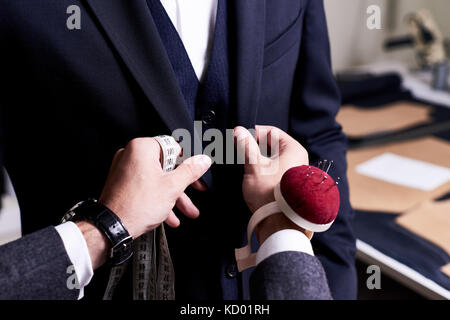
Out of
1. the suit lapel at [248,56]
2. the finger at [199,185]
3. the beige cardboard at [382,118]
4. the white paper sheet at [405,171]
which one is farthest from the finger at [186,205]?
the beige cardboard at [382,118]

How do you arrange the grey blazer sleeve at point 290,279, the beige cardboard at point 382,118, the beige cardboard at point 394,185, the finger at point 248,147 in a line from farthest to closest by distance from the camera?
1. the beige cardboard at point 382,118
2. the beige cardboard at point 394,185
3. the finger at point 248,147
4. the grey blazer sleeve at point 290,279

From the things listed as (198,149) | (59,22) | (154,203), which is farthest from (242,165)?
(59,22)

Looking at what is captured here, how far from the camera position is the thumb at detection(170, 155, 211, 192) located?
20.0 inches

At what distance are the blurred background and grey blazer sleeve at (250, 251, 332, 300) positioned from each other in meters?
0.42

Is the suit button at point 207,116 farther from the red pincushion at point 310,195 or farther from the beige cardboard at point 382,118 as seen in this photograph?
the beige cardboard at point 382,118

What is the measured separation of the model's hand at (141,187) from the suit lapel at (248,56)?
16 centimetres

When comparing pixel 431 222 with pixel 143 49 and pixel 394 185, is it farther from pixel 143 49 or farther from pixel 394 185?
pixel 143 49

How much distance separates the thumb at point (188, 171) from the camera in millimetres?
507

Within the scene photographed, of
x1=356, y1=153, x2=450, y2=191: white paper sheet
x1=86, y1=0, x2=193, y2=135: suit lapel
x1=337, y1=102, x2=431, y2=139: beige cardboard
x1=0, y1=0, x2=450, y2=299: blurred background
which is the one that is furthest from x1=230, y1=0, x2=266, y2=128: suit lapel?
x1=337, y1=102, x2=431, y2=139: beige cardboard

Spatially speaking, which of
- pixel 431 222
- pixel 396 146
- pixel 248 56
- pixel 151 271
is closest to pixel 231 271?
pixel 151 271

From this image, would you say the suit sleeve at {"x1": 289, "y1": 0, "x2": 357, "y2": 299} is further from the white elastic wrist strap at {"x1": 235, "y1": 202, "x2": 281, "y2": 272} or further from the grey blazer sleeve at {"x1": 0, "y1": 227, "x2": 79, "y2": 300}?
the grey blazer sleeve at {"x1": 0, "y1": 227, "x2": 79, "y2": 300}

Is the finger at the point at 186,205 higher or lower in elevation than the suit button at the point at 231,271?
higher

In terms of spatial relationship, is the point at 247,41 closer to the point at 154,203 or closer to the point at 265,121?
the point at 265,121

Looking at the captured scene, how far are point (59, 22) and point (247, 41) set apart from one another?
26 centimetres
